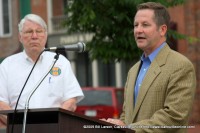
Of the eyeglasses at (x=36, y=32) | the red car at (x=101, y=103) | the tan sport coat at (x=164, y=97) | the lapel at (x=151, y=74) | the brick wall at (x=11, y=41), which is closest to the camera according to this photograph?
the tan sport coat at (x=164, y=97)

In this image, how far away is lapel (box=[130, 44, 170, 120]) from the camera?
5203mm

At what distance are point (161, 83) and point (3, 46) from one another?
28580 millimetres

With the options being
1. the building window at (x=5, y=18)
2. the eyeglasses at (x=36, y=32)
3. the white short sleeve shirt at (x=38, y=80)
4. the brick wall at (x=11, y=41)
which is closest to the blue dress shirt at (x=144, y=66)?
the white short sleeve shirt at (x=38, y=80)

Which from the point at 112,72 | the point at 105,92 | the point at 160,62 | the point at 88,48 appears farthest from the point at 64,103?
the point at 112,72

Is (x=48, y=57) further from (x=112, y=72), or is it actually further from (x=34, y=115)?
Result: (x=112, y=72)

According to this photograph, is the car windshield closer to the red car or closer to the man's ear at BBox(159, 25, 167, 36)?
the red car

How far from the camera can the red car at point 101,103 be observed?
17672mm

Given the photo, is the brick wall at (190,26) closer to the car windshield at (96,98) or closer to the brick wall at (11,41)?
the brick wall at (11,41)

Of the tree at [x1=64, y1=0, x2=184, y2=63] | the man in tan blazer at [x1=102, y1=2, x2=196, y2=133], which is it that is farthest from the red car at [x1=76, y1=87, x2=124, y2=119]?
the man in tan blazer at [x1=102, y1=2, x2=196, y2=133]

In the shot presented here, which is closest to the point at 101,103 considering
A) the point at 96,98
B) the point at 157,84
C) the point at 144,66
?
the point at 96,98

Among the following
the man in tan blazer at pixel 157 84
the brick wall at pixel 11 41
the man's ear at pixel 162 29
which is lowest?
the brick wall at pixel 11 41

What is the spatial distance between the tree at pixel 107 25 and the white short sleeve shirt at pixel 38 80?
237 inches

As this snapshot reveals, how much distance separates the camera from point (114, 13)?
524 inches

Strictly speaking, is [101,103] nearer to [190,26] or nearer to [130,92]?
[190,26]
